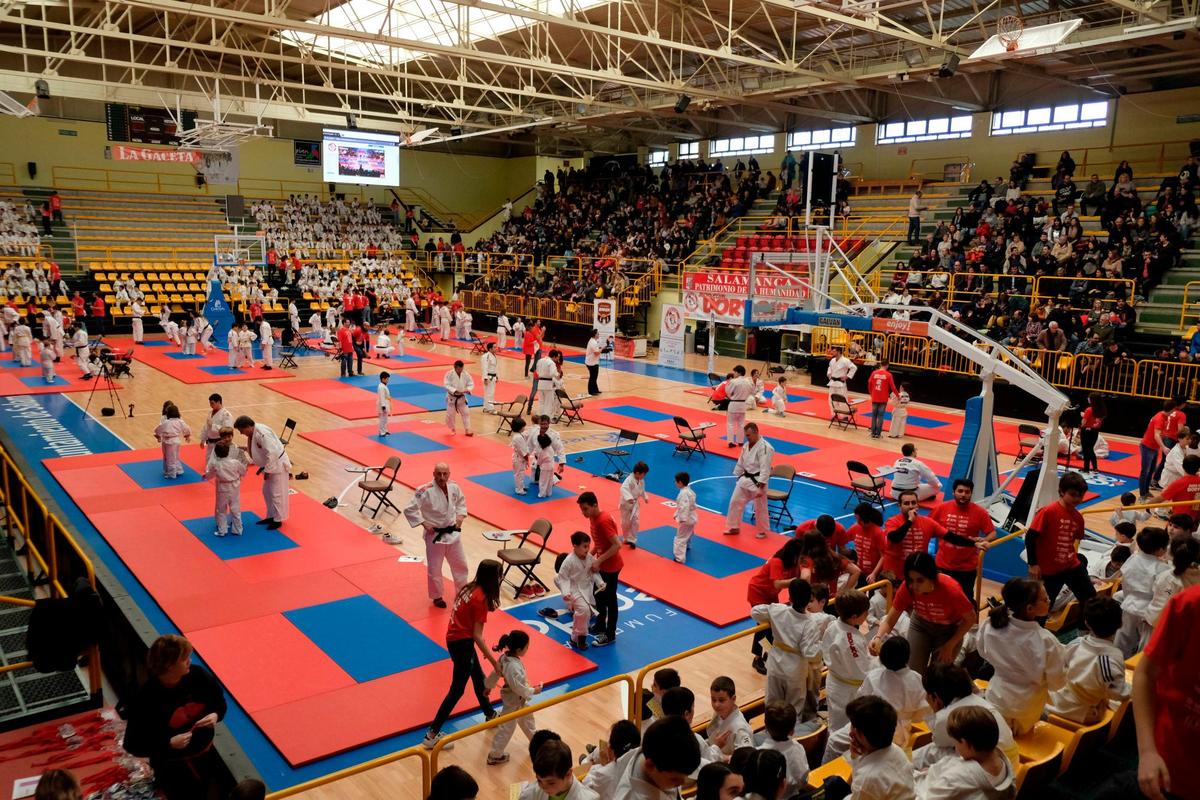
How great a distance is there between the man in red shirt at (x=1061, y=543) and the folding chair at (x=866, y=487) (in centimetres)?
511

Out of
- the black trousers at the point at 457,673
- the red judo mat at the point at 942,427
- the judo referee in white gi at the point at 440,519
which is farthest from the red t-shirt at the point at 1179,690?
the red judo mat at the point at 942,427

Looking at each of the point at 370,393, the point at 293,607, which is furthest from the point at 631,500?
the point at 370,393

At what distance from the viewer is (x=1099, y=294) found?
22.8 meters

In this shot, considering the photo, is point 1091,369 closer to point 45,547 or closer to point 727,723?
point 727,723

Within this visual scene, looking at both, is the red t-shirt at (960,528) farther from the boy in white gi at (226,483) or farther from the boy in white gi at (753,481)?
the boy in white gi at (226,483)

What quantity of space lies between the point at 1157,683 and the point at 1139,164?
103ft

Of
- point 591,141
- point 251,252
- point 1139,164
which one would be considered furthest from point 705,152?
point 251,252

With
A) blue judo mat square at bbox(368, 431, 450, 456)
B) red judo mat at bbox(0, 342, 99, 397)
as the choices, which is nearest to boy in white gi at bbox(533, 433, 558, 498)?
blue judo mat square at bbox(368, 431, 450, 456)

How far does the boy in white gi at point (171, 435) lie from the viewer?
14.4 metres

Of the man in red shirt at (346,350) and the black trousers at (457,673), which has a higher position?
the man in red shirt at (346,350)

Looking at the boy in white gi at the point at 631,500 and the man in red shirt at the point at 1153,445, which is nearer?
the boy in white gi at the point at 631,500

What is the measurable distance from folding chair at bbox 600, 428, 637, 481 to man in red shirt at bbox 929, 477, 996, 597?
24.8ft

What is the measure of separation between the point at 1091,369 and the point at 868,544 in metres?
14.8

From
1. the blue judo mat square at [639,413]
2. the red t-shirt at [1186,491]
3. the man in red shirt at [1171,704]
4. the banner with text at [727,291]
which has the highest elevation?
the banner with text at [727,291]
